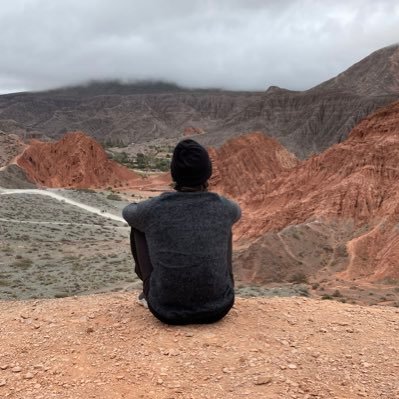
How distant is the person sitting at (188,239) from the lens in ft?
14.9

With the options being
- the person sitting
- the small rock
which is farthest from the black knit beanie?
the small rock

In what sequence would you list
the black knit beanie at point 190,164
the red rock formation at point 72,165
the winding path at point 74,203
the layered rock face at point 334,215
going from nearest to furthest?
the black knit beanie at point 190,164 → the layered rock face at point 334,215 → the winding path at point 74,203 → the red rock formation at point 72,165

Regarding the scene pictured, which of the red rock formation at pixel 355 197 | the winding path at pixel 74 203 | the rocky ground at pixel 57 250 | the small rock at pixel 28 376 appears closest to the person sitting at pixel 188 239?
the small rock at pixel 28 376

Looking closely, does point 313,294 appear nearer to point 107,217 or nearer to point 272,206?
point 272,206

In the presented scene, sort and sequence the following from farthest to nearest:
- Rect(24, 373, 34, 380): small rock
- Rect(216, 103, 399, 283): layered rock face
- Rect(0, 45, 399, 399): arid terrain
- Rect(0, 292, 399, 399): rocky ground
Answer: Rect(216, 103, 399, 283): layered rock face, Rect(24, 373, 34, 380): small rock, Rect(0, 45, 399, 399): arid terrain, Rect(0, 292, 399, 399): rocky ground

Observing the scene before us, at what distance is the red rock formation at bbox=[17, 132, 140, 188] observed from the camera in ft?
167

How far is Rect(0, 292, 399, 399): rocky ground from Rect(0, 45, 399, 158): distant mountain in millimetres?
69603

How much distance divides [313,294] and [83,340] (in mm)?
9092

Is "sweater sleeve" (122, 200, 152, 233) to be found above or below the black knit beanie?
below

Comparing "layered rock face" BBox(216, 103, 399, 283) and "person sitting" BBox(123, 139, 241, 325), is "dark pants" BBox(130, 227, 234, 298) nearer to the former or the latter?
"person sitting" BBox(123, 139, 241, 325)

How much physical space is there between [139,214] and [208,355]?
1347 millimetres

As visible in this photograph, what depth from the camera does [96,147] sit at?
5506 cm

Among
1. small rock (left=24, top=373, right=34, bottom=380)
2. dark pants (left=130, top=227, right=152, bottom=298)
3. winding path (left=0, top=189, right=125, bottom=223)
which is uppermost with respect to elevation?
dark pants (left=130, top=227, right=152, bottom=298)

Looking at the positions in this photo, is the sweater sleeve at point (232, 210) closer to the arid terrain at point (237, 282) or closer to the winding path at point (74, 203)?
the arid terrain at point (237, 282)
